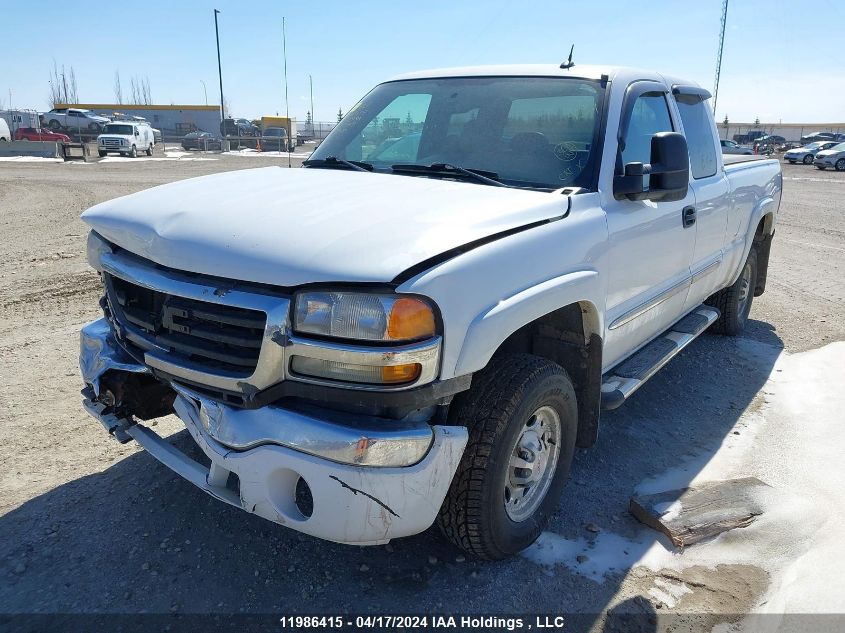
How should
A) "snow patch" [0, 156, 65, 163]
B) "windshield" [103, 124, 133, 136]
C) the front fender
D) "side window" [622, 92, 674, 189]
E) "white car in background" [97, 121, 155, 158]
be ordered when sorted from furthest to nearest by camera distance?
"windshield" [103, 124, 133, 136] → "white car in background" [97, 121, 155, 158] → "snow patch" [0, 156, 65, 163] → "side window" [622, 92, 674, 189] → the front fender

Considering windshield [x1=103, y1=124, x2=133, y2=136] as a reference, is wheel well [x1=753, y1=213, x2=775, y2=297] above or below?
below

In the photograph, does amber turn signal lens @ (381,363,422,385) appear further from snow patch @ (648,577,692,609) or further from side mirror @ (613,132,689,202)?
side mirror @ (613,132,689,202)

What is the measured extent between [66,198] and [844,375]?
14232 mm

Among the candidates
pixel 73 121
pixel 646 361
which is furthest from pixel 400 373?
pixel 73 121

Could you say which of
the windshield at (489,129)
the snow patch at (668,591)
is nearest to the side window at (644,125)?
the windshield at (489,129)

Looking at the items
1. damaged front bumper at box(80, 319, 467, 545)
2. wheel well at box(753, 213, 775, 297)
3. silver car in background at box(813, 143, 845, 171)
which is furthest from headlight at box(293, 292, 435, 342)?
silver car in background at box(813, 143, 845, 171)

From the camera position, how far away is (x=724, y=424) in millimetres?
4195

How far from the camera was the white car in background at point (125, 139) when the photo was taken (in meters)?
31.7

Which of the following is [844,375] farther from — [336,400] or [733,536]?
[336,400]

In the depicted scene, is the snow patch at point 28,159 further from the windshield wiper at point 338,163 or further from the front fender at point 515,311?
the front fender at point 515,311

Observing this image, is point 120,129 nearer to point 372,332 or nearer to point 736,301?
point 736,301

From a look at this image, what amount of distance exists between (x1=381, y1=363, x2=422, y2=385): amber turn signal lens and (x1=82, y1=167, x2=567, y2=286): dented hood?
30cm

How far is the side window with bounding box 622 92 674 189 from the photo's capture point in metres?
3.39

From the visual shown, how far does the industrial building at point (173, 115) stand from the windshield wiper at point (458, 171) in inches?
2392
